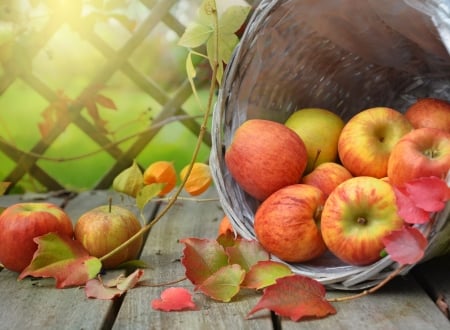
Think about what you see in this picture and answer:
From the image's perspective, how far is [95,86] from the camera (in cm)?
192

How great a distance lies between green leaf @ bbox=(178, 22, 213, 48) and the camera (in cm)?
110

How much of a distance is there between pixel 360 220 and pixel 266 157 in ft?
0.58

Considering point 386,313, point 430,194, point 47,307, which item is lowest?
point 386,313

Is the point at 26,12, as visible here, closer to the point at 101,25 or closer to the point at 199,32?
the point at 101,25

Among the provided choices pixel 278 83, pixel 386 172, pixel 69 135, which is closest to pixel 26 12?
pixel 69 135

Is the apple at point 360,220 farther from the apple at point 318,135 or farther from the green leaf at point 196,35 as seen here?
the green leaf at point 196,35

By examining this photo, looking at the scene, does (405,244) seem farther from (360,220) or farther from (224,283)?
(224,283)

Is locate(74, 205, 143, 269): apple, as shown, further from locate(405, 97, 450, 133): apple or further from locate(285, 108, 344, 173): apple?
locate(405, 97, 450, 133): apple

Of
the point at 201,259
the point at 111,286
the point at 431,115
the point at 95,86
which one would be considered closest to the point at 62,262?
the point at 111,286

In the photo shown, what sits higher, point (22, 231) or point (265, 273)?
point (22, 231)

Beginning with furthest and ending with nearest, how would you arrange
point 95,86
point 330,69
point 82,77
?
point 82,77 < point 95,86 < point 330,69

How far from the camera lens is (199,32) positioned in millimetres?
1104

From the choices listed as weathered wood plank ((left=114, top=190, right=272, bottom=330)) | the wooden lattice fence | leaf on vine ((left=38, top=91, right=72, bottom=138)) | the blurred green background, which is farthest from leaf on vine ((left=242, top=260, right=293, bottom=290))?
leaf on vine ((left=38, top=91, right=72, bottom=138))

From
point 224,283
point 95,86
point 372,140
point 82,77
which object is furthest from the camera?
point 82,77
